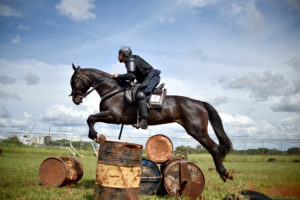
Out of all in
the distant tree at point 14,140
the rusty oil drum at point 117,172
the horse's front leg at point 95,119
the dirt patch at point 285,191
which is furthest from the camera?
the distant tree at point 14,140

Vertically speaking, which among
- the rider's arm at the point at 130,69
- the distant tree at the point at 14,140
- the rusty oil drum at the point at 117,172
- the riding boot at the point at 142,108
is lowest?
the distant tree at the point at 14,140

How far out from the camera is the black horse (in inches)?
237

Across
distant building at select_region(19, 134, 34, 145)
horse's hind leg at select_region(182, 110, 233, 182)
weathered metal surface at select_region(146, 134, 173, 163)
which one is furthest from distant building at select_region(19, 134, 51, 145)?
horse's hind leg at select_region(182, 110, 233, 182)

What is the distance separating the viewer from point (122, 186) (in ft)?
12.8

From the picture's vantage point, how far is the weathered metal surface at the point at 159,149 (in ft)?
20.0

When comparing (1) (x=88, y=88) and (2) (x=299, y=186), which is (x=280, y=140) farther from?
(1) (x=88, y=88)

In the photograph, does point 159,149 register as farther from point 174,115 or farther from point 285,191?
point 285,191

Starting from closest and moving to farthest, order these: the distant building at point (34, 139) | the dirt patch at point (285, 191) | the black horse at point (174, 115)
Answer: the black horse at point (174, 115) → the dirt patch at point (285, 191) → the distant building at point (34, 139)

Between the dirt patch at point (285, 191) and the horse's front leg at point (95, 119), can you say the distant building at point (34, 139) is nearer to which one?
the horse's front leg at point (95, 119)

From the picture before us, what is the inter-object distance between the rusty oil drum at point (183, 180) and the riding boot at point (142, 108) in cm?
136

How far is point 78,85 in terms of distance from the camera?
22.1 ft

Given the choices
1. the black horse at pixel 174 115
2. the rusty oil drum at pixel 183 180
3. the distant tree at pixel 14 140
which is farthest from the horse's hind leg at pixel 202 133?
the distant tree at pixel 14 140

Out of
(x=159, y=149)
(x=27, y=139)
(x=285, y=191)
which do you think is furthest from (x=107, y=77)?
(x=27, y=139)

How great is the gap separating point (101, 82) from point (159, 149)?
2.55 meters
